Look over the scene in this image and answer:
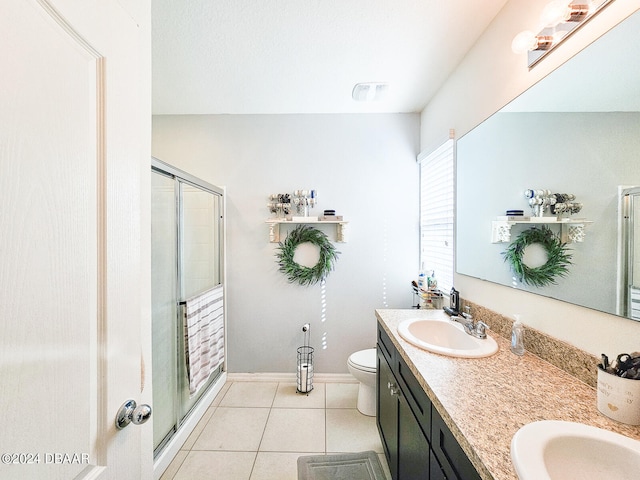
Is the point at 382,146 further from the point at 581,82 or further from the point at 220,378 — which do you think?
the point at 220,378

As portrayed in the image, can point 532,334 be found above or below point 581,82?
below

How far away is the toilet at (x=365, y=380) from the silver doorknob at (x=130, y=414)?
161 cm

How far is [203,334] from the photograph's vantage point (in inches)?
78.9

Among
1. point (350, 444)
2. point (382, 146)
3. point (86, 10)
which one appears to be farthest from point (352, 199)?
point (86, 10)

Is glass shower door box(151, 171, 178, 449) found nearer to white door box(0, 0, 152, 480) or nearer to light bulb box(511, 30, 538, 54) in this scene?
white door box(0, 0, 152, 480)

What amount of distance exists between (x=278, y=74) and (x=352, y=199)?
1.19 meters

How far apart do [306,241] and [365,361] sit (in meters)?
1.14

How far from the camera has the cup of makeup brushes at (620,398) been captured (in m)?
0.72

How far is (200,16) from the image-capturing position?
1446 millimetres

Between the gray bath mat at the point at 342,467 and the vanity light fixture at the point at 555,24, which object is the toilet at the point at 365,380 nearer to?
the gray bath mat at the point at 342,467

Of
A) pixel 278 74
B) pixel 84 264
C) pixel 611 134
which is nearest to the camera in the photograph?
pixel 84 264

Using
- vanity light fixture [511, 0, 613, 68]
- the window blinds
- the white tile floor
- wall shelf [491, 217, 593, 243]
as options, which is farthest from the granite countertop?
vanity light fixture [511, 0, 613, 68]

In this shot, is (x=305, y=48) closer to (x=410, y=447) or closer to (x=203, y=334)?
(x=203, y=334)

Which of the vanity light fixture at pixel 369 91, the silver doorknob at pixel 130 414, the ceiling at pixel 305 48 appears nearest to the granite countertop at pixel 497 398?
the silver doorknob at pixel 130 414
